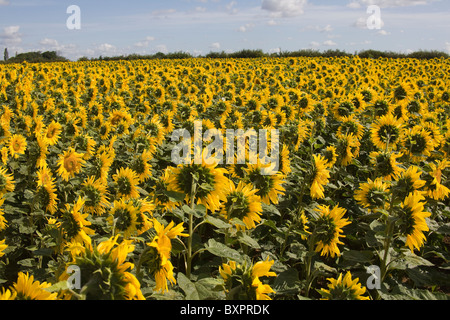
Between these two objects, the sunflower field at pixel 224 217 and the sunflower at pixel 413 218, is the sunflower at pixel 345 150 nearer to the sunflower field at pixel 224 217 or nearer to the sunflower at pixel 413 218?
the sunflower field at pixel 224 217

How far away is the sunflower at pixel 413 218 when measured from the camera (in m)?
2.58

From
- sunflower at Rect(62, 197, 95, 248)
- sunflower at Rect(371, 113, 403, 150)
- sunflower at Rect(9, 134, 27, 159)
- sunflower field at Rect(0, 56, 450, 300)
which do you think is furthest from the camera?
sunflower at Rect(371, 113, 403, 150)

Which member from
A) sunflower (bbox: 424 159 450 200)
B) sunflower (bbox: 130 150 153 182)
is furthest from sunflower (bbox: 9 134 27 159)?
sunflower (bbox: 424 159 450 200)

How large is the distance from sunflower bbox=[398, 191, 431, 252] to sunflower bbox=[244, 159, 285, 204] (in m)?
0.89

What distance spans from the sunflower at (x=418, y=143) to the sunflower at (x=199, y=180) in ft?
11.8

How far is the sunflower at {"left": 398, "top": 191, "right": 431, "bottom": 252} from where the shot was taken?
258 centimetres

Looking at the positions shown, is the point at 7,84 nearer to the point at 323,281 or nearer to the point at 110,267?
the point at 323,281

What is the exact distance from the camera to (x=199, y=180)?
2.22m

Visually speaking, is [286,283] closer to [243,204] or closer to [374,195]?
[243,204]

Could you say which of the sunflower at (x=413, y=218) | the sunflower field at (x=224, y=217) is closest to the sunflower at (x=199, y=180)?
the sunflower field at (x=224, y=217)

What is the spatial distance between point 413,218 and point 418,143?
2.76m

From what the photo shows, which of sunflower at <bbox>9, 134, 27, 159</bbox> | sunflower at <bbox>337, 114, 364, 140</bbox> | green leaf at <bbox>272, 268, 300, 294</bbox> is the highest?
sunflower at <bbox>337, 114, 364, 140</bbox>

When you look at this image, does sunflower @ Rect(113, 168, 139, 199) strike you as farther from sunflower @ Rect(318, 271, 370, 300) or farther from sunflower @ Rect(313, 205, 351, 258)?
sunflower @ Rect(318, 271, 370, 300)

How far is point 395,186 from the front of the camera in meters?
2.98
